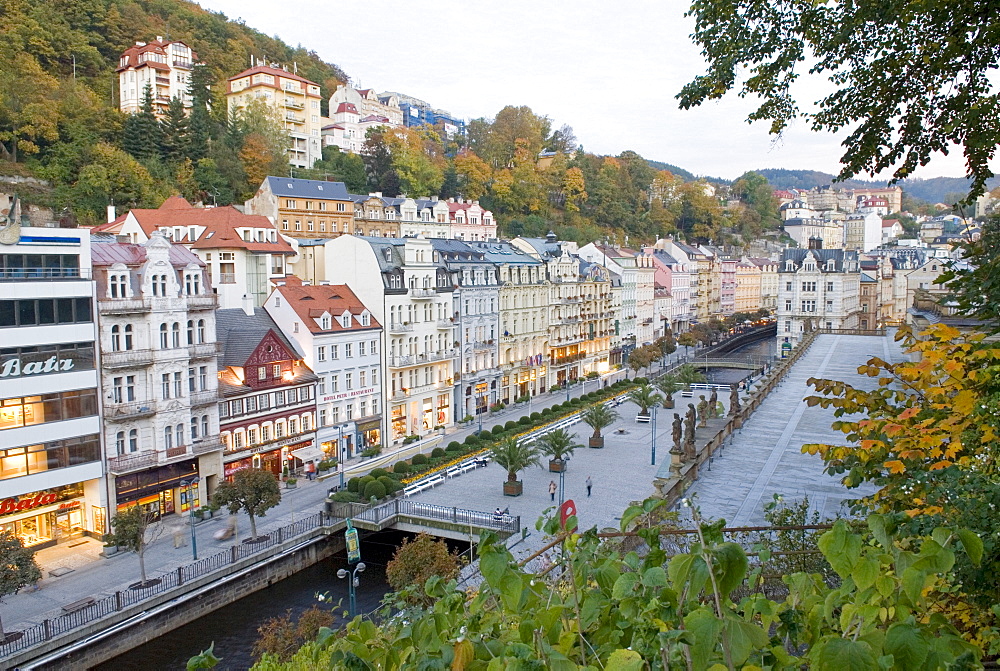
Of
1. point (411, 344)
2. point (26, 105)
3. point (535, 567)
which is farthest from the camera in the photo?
point (26, 105)

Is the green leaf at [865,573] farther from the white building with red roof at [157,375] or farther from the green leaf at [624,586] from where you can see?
the white building with red roof at [157,375]

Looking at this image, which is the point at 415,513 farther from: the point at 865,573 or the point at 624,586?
the point at 865,573

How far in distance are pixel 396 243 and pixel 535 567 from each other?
117 feet

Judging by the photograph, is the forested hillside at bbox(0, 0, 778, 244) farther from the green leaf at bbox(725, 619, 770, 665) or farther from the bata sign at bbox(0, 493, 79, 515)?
the green leaf at bbox(725, 619, 770, 665)

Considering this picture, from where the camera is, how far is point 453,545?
34.2m

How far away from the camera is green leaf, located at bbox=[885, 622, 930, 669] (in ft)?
10.6

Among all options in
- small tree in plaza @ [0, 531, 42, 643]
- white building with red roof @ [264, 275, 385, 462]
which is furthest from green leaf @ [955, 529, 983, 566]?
white building with red roof @ [264, 275, 385, 462]

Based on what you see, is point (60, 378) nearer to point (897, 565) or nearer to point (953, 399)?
point (953, 399)

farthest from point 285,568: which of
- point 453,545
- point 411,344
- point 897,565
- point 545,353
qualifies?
point 545,353

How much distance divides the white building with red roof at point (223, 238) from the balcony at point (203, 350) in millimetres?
14328

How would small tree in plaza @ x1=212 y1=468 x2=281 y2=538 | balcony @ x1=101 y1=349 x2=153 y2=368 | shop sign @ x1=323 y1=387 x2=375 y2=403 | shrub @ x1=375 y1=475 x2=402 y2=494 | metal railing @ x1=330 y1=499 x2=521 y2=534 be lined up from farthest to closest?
1. shop sign @ x1=323 y1=387 x2=375 y2=403
2. shrub @ x1=375 y1=475 x2=402 y2=494
3. metal railing @ x1=330 y1=499 x2=521 y2=534
4. balcony @ x1=101 y1=349 x2=153 y2=368
5. small tree in plaza @ x1=212 y1=468 x2=281 y2=538

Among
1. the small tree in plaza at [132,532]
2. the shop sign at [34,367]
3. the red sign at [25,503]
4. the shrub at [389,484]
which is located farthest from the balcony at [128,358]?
the shrub at [389,484]

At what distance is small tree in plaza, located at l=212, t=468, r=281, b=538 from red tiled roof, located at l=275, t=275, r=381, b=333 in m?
14.2

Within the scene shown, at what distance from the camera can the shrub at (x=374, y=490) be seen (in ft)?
116
